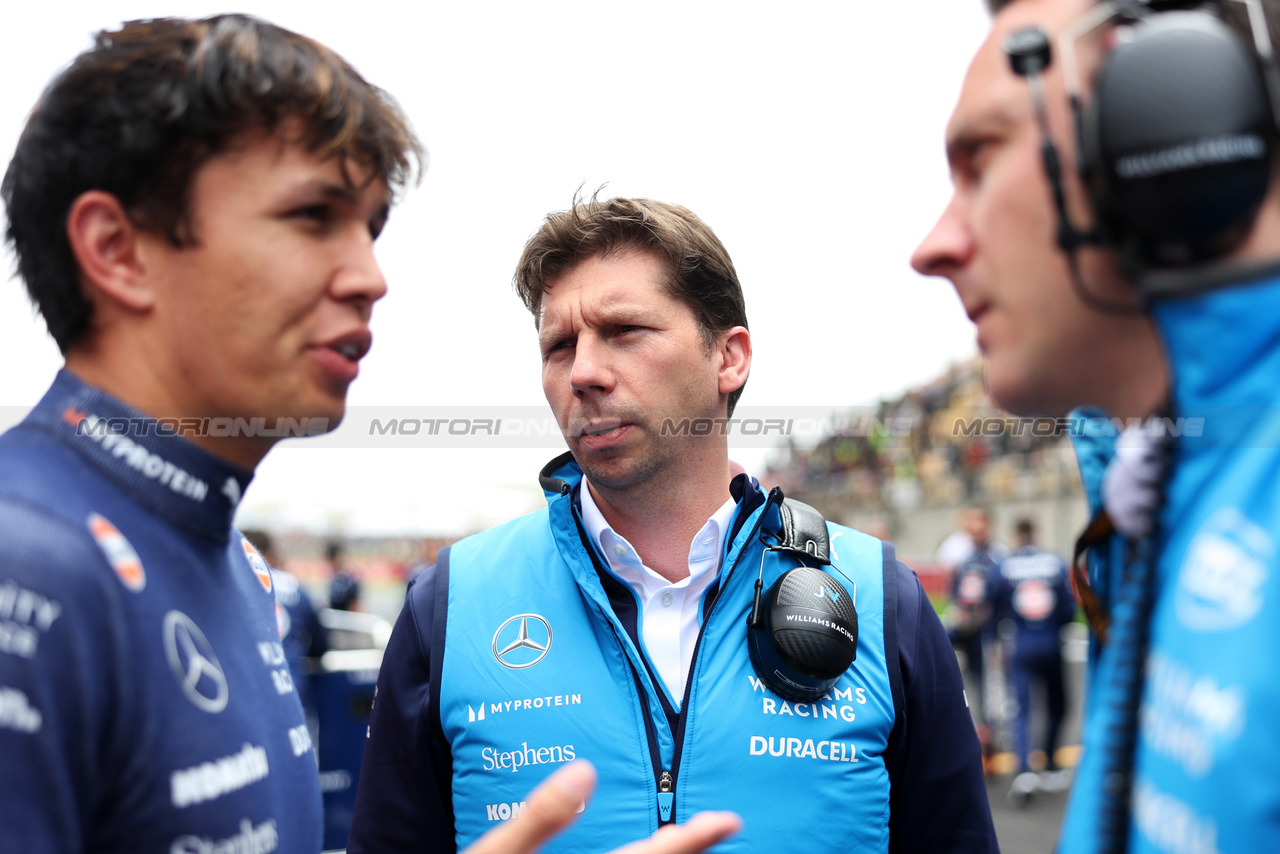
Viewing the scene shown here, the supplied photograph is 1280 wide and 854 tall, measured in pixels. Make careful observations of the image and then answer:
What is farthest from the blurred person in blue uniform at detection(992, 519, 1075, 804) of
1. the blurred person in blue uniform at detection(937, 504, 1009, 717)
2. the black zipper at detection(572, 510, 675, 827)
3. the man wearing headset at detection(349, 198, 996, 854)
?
the black zipper at detection(572, 510, 675, 827)

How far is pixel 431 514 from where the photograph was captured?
23469 millimetres

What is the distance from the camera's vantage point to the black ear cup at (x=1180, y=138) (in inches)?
37.1

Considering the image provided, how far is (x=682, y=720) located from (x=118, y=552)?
118 cm

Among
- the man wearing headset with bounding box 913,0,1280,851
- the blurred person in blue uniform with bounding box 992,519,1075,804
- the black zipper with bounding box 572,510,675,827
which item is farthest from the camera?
the blurred person in blue uniform with bounding box 992,519,1075,804

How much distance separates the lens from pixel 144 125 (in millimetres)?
1241

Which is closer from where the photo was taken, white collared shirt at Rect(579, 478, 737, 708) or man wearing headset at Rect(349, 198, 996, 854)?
man wearing headset at Rect(349, 198, 996, 854)

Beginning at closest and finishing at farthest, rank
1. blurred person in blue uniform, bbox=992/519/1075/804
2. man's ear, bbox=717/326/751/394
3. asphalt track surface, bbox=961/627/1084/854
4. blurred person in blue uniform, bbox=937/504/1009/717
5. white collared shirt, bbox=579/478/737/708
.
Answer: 1. white collared shirt, bbox=579/478/737/708
2. man's ear, bbox=717/326/751/394
3. asphalt track surface, bbox=961/627/1084/854
4. blurred person in blue uniform, bbox=992/519/1075/804
5. blurred person in blue uniform, bbox=937/504/1009/717

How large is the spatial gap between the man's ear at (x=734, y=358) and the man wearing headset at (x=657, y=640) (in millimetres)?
22

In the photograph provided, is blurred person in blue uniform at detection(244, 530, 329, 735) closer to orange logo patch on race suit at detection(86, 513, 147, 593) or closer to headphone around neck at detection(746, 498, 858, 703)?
headphone around neck at detection(746, 498, 858, 703)

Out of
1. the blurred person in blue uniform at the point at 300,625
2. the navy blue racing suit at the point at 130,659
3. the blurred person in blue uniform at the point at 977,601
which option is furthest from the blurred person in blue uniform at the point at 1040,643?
the navy blue racing suit at the point at 130,659

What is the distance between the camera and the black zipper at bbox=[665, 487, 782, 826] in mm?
1882

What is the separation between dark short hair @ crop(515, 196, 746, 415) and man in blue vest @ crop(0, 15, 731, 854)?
1006mm

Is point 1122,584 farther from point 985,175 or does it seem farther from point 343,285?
point 343,285
